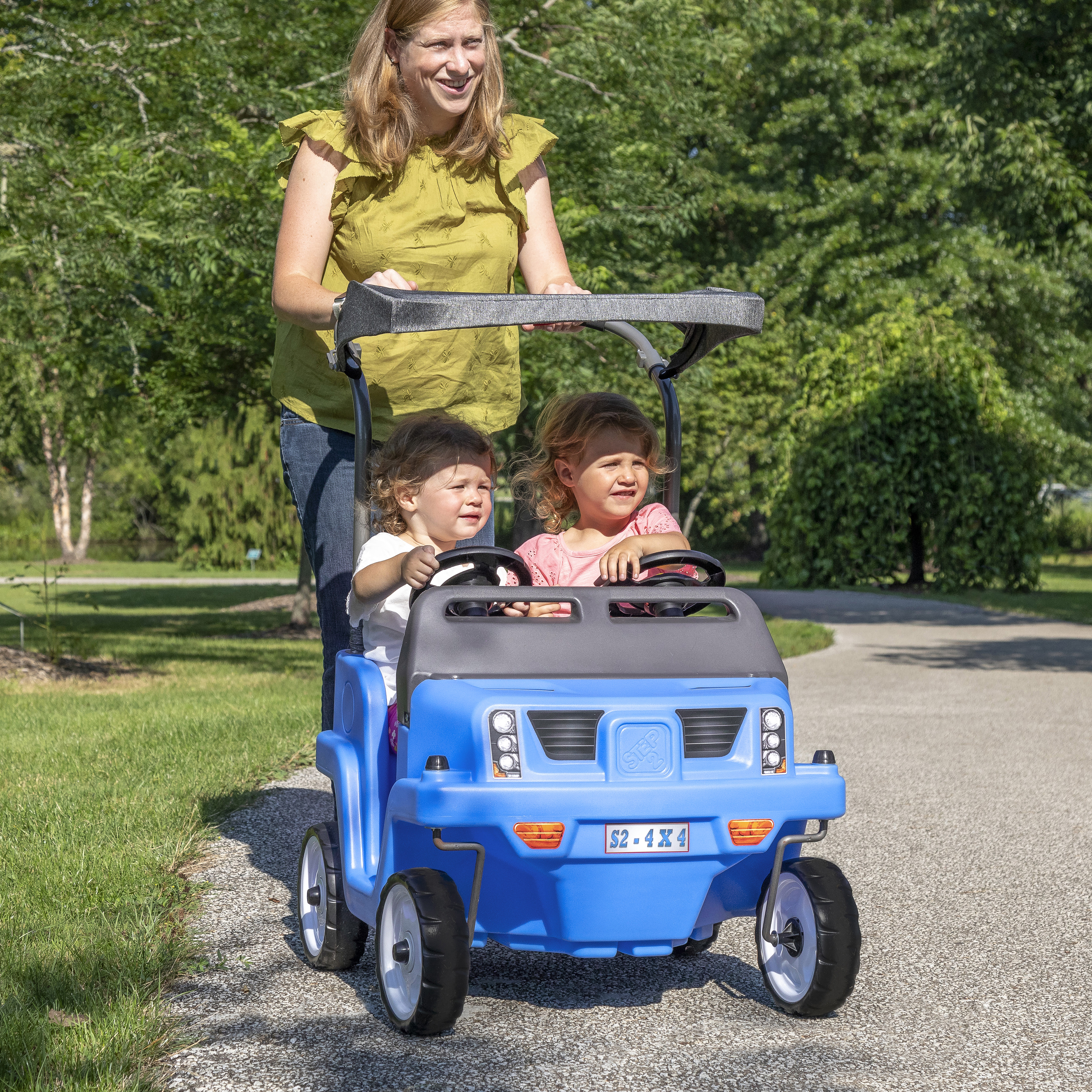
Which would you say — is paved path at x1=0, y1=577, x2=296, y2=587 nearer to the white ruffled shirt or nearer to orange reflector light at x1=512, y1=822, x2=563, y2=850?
the white ruffled shirt

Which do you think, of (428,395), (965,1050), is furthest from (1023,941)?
(428,395)

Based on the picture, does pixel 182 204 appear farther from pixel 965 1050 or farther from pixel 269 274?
pixel 965 1050

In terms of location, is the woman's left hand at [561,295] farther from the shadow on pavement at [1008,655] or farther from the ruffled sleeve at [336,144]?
the shadow on pavement at [1008,655]

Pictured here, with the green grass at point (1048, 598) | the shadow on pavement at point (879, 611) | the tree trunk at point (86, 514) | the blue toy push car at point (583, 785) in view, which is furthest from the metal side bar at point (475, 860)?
the tree trunk at point (86, 514)

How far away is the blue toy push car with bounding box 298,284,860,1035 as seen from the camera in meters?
2.45

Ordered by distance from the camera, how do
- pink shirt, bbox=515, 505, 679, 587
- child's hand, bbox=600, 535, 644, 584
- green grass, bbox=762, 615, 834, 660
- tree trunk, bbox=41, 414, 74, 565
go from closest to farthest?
1. child's hand, bbox=600, 535, 644, 584
2. pink shirt, bbox=515, 505, 679, 587
3. green grass, bbox=762, 615, 834, 660
4. tree trunk, bbox=41, 414, 74, 565

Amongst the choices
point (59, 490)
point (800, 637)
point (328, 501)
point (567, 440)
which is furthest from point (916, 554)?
point (59, 490)

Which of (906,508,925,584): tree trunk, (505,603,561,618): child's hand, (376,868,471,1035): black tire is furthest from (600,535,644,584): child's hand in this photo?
(906,508,925,584): tree trunk

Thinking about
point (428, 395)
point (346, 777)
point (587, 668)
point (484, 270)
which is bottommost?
point (346, 777)

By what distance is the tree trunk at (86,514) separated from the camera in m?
39.6

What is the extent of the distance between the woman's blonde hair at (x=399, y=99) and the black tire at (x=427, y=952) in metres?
1.66

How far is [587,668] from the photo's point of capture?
2.57m

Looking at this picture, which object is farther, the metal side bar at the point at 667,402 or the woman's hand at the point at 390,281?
the metal side bar at the point at 667,402

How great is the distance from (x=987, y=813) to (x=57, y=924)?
334cm
